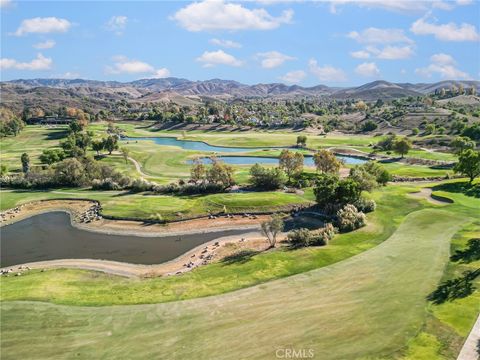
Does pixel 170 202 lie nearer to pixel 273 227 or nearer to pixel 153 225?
pixel 153 225

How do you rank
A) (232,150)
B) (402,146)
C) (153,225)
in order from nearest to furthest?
1. (153,225)
2. (402,146)
3. (232,150)

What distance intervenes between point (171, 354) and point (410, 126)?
19061cm

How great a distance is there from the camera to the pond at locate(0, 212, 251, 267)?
182 ft

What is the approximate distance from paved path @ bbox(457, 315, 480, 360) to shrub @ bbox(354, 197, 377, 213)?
111 ft

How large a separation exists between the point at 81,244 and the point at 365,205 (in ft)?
155

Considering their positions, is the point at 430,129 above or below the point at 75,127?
below

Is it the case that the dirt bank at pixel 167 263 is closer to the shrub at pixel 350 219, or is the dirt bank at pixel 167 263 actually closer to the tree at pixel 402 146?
the shrub at pixel 350 219

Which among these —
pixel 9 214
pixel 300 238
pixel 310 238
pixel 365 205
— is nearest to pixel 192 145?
pixel 9 214

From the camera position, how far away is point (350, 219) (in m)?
60.3

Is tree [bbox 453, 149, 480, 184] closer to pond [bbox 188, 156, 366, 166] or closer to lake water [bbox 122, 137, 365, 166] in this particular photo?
lake water [bbox 122, 137, 365, 166]

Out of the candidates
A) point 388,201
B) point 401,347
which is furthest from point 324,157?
point 401,347

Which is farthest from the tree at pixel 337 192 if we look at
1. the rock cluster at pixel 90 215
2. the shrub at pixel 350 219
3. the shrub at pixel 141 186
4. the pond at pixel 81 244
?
the rock cluster at pixel 90 215

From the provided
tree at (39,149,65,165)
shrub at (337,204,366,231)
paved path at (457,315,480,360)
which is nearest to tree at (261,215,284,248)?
shrub at (337,204,366,231)

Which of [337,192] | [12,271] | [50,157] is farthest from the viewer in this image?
[50,157]
